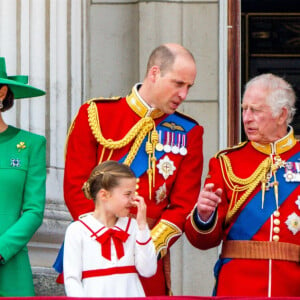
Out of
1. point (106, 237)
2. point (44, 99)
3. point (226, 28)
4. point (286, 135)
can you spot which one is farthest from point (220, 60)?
point (106, 237)

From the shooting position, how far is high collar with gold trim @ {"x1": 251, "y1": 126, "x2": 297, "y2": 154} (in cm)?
806

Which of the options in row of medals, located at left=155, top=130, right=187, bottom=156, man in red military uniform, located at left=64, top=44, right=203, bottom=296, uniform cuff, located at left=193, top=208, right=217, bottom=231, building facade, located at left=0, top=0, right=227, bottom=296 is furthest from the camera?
building facade, located at left=0, top=0, right=227, bottom=296

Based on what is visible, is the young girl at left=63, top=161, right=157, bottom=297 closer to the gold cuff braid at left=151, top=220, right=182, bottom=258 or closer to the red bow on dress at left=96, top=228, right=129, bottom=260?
the red bow on dress at left=96, top=228, right=129, bottom=260

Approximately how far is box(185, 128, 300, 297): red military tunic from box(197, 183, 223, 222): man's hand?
12 cm

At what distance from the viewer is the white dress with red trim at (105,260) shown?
7508 millimetres

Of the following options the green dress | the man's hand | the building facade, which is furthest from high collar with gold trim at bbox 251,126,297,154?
the building facade

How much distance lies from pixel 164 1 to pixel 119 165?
2710 mm

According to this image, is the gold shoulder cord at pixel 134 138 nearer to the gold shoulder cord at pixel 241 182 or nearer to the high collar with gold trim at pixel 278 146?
the gold shoulder cord at pixel 241 182

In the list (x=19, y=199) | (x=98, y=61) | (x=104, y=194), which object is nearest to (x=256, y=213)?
(x=104, y=194)

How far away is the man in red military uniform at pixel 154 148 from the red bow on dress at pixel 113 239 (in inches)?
13.5

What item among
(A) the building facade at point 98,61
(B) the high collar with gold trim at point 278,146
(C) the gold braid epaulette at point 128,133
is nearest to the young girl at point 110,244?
(C) the gold braid epaulette at point 128,133

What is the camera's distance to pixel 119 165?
7.62 metres

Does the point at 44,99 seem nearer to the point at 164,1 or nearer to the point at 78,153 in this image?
the point at 164,1

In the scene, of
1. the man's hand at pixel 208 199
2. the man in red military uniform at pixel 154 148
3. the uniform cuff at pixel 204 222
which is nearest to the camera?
the man's hand at pixel 208 199
